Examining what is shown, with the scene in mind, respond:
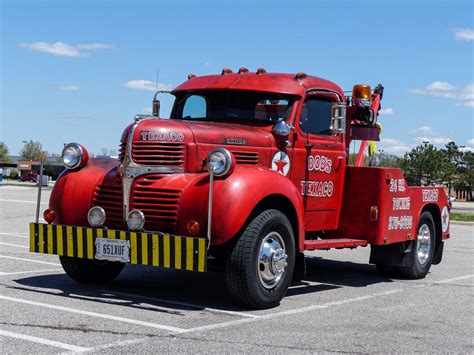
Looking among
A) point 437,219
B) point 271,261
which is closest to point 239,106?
point 271,261

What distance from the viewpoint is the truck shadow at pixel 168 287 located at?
770cm

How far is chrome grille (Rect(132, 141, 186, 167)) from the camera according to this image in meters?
7.66

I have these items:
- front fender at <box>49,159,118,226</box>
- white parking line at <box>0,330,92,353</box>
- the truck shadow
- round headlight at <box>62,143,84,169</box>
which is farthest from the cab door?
white parking line at <box>0,330,92,353</box>

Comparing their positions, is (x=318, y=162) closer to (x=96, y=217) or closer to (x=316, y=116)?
(x=316, y=116)

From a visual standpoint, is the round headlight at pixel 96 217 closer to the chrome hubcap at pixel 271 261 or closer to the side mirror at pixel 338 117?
the chrome hubcap at pixel 271 261

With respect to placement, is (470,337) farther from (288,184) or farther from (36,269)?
(36,269)

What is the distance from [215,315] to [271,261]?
0.83m

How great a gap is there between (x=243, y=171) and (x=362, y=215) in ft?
8.50

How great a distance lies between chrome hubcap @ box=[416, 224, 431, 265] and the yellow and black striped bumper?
4.87 meters

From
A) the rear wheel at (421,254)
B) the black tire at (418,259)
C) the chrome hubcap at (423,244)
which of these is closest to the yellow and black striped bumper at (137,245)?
the rear wheel at (421,254)

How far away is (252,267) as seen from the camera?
24.0 ft

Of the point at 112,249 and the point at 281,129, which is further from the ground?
the point at 281,129

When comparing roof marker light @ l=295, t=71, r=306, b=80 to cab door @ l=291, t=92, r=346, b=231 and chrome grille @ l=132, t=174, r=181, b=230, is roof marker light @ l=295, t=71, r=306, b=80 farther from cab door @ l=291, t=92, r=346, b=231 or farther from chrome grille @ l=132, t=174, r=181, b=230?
chrome grille @ l=132, t=174, r=181, b=230

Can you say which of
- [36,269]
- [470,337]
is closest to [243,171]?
[470,337]
